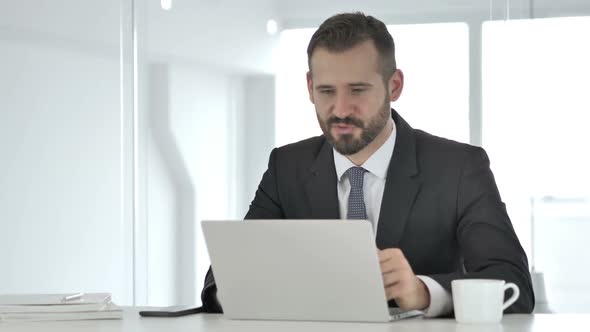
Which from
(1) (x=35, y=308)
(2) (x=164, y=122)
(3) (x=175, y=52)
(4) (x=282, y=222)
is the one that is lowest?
(1) (x=35, y=308)

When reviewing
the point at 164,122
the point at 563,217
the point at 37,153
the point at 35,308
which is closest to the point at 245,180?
the point at 164,122

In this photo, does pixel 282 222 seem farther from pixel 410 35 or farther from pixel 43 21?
pixel 43 21

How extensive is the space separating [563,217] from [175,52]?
1686mm

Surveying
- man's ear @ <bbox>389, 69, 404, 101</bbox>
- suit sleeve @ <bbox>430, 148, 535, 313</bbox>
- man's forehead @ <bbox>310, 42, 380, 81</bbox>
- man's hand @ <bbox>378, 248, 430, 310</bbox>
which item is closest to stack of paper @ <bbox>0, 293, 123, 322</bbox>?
man's hand @ <bbox>378, 248, 430, 310</bbox>

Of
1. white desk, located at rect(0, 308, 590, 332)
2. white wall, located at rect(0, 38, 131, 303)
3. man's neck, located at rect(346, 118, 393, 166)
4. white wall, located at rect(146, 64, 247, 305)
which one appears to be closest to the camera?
white desk, located at rect(0, 308, 590, 332)

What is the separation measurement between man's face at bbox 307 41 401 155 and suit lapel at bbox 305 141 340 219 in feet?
0.35

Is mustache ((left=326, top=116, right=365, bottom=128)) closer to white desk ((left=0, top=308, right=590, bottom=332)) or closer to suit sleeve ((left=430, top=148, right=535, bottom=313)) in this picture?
suit sleeve ((left=430, top=148, right=535, bottom=313))

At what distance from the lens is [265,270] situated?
2.03 m

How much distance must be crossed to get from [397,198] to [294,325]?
72 centimetres

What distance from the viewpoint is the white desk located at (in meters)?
1.94

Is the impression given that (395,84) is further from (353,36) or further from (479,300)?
Answer: (479,300)

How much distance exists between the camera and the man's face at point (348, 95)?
2594mm

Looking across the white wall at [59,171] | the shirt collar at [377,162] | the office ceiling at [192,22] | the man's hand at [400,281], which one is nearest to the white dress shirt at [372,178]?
the shirt collar at [377,162]

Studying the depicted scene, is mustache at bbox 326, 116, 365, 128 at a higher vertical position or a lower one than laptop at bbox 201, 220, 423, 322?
higher
